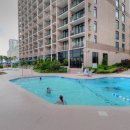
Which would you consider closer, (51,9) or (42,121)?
(42,121)

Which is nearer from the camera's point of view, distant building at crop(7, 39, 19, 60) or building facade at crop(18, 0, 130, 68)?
building facade at crop(18, 0, 130, 68)

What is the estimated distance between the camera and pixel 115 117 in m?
5.09

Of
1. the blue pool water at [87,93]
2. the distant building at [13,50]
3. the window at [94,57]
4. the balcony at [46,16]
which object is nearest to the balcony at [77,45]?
the window at [94,57]

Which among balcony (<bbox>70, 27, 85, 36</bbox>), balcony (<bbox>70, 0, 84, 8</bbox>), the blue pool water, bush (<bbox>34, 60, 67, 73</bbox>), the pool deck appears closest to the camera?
the pool deck

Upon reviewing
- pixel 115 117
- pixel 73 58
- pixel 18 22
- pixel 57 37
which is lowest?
pixel 115 117

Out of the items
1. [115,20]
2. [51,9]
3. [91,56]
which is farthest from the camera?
[51,9]

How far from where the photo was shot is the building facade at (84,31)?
92.5 feet

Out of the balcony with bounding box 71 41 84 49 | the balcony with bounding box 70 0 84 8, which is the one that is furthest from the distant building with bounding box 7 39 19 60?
the balcony with bounding box 70 0 84 8

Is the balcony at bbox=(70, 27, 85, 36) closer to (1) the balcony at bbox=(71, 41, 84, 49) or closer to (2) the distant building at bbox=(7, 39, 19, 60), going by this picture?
(1) the balcony at bbox=(71, 41, 84, 49)

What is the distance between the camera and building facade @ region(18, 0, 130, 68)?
2820cm

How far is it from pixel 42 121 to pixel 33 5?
5224 centimetres

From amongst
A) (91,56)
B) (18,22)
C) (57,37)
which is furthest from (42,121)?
(18,22)

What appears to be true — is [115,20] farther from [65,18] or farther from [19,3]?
[19,3]

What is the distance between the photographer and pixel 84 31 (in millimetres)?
27766
